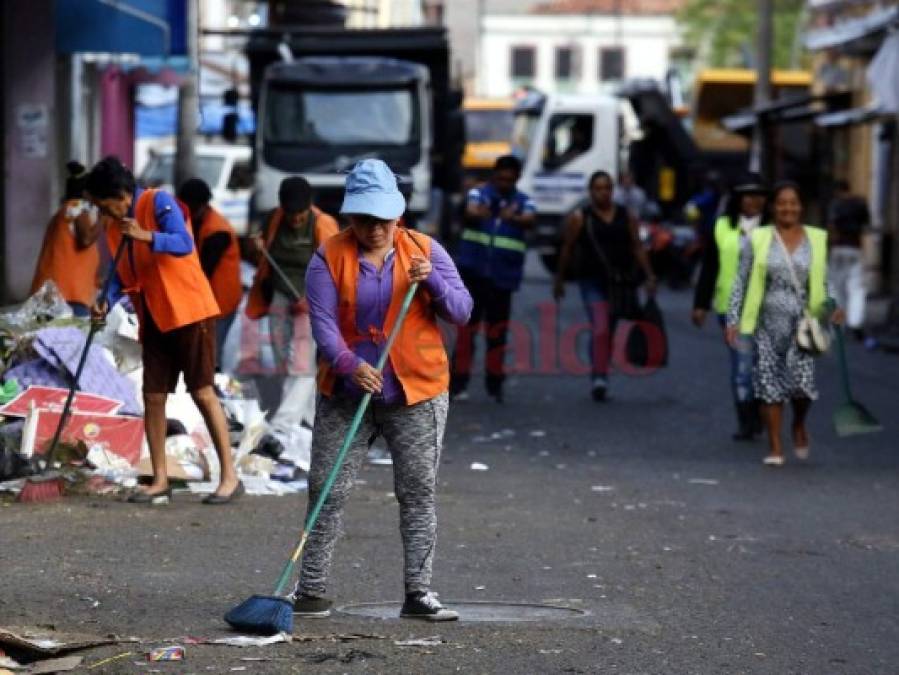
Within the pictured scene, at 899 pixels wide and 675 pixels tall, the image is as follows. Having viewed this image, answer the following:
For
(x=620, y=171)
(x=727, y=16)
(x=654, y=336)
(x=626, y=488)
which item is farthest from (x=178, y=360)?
(x=727, y=16)

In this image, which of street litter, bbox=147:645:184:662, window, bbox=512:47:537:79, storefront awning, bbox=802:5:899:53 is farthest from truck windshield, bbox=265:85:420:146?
window, bbox=512:47:537:79

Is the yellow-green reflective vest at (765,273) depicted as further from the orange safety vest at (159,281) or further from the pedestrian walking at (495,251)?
the orange safety vest at (159,281)

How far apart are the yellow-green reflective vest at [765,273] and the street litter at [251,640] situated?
6.47 metres

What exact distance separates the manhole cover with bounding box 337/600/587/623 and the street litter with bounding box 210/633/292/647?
2.12ft

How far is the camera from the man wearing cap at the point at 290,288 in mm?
12982

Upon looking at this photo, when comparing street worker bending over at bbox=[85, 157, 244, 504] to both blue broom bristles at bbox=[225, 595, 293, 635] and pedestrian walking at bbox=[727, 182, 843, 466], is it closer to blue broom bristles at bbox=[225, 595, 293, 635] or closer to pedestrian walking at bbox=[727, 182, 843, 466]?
blue broom bristles at bbox=[225, 595, 293, 635]

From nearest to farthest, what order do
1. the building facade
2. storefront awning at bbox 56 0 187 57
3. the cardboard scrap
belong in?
the cardboard scrap → storefront awning at bbox 56 0 187 57 → the building facade

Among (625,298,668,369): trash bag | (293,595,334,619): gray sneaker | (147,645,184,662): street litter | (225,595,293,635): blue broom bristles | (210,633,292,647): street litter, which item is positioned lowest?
(625,298,668,369): trash bag

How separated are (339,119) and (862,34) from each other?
6906 mm

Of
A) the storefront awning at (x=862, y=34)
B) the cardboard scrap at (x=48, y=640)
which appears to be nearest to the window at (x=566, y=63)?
the storefront awning at (x=862, y=34)

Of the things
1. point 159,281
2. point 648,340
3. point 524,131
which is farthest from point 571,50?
point 159,281

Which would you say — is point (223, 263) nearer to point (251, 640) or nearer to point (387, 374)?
point (387, 374)

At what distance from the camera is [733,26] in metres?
74.4

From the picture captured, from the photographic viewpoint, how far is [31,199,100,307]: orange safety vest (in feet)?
46.2
